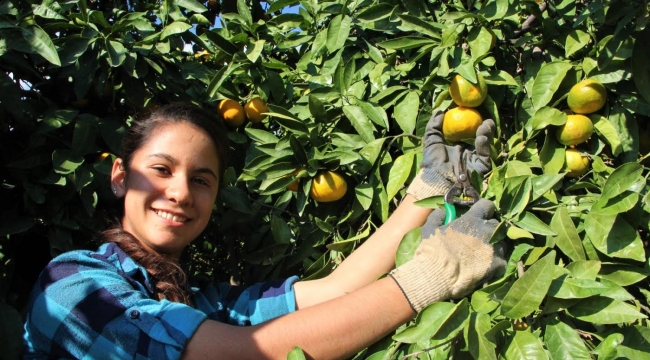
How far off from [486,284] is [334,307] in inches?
13.1

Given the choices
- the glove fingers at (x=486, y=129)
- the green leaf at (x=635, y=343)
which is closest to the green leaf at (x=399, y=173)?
the glove fingers at (x=486, y=129)

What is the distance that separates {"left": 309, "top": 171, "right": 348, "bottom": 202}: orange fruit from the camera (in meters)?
1.68

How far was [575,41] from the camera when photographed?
1.52 m

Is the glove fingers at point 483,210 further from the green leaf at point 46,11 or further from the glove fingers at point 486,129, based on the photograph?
Result: the green leaf at point 46,11

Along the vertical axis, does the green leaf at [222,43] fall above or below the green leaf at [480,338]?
above

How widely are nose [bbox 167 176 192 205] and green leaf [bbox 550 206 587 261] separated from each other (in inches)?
31.5

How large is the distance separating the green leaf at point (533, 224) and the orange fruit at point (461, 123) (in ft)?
1.09

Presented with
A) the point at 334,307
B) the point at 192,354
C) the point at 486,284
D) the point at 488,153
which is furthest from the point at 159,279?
the point at 488,153

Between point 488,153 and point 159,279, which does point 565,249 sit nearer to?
point 488,153

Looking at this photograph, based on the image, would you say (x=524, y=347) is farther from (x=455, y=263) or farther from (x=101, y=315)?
(x=101, y=315)

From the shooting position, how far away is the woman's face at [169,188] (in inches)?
56.4

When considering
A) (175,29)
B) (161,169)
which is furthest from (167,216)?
(175,29)

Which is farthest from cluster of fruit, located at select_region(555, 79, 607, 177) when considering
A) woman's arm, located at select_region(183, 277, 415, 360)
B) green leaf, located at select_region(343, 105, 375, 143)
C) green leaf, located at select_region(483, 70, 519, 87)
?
woman's arm, located at select_region(183, 277, 415, 360)

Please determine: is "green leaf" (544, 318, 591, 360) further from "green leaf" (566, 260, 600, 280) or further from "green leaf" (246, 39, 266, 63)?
"green leaf" (246, 39, 266, 63)
